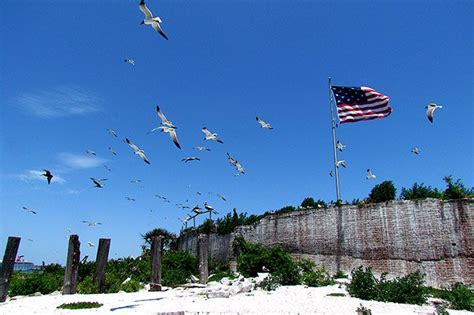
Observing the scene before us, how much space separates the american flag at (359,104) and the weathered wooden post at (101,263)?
1487 centimetres

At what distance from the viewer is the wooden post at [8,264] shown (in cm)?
1616

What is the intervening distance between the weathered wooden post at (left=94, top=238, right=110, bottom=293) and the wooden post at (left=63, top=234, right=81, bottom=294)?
0.95 m

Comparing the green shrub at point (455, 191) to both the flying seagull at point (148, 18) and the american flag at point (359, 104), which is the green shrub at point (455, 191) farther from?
the flying seagull at point (148, 18)

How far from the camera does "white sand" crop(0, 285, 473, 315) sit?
11523mm

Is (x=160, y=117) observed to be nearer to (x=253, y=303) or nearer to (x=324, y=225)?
(x=253, y=303)

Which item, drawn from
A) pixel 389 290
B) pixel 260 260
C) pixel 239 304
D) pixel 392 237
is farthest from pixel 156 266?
pixel 392 237

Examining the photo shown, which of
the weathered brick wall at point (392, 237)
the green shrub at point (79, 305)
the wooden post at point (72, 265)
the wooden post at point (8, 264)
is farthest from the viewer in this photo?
the wooden post at point (72, 265)

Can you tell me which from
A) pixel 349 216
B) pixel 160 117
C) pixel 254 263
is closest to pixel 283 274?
pixel 254 263

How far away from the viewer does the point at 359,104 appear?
2203 centimetres

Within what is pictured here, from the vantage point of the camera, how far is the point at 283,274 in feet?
57.2

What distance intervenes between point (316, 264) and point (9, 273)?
1583cm

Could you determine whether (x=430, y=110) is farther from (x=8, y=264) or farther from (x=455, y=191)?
(x=8, y=264)

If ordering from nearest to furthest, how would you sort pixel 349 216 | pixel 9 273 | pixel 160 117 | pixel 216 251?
pixel 160 117
pixel 9 273
pixel 349 216
pixel 216 251

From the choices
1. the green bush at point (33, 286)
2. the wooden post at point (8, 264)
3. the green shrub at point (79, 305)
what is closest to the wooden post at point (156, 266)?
the green shrub at point (79, 305)
